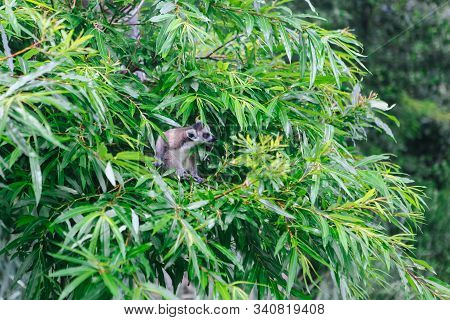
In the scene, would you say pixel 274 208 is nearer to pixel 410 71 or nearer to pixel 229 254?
pixel 229 254

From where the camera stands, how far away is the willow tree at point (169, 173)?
148cm

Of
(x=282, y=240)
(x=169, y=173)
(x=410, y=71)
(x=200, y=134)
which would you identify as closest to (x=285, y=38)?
(x=200, y=134)

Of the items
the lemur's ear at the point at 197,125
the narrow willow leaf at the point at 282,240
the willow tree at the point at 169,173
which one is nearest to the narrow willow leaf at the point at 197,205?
the willow tree at the point at 169,173

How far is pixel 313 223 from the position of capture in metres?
1.78

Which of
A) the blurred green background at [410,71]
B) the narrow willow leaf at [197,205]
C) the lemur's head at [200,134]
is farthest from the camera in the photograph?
the blurred green background at [410,71]

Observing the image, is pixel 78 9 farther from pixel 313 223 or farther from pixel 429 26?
pixel 429 26

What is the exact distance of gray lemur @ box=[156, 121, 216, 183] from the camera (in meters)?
2.21

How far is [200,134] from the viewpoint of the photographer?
2.16 metres

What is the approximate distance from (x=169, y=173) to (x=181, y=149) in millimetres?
464
